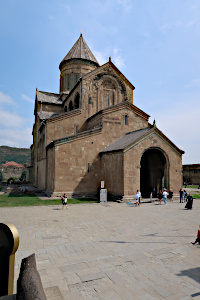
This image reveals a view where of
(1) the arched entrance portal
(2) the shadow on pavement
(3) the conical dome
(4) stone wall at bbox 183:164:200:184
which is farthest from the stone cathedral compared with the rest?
(4) stone wall at bbox 183:164:200:184

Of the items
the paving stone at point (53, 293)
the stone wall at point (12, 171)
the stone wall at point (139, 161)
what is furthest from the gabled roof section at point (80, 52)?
the stone wall at point (12, 171)

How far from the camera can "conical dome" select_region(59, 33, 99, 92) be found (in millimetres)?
35469

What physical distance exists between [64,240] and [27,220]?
3967 mm

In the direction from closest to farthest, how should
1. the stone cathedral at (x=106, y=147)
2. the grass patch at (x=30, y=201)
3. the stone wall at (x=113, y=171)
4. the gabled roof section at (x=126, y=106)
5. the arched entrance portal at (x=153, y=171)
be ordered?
1. the grass patch at (x=30, y=201)
2. the stone wall at (x=113, y=171)
3. the stone cathedral at (x=106, y=147)
4. the arched entrance portal at (x=153, y=171)
5. the gabled roof section at (x=126, y=106)

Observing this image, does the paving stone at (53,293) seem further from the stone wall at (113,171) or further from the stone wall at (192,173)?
the stone wall at (192,173)

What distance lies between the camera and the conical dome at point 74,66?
116 feet

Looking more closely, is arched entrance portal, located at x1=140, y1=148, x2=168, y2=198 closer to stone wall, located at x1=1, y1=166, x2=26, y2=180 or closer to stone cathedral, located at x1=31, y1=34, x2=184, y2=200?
stone cathedral, located at x1=31, y1=34, x2=184, y2=200

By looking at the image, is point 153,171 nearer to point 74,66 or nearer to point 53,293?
point 53,293

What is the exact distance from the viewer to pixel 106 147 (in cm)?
2184

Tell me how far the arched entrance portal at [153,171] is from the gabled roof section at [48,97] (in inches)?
704

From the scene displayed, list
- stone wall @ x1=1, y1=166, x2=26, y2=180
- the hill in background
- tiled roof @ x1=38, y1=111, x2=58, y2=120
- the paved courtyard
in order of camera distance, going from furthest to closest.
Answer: the hill in background < stone wall @ x1=1, y1=166, x2=26, y2=180 < tiled roof @ x1=38, y1=111, x2=58, y2=120 < the paved courtyard

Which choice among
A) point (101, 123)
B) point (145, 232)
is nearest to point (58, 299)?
point (145, 232)

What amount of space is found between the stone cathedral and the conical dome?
28.5 ft

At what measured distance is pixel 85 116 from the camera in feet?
81.4
